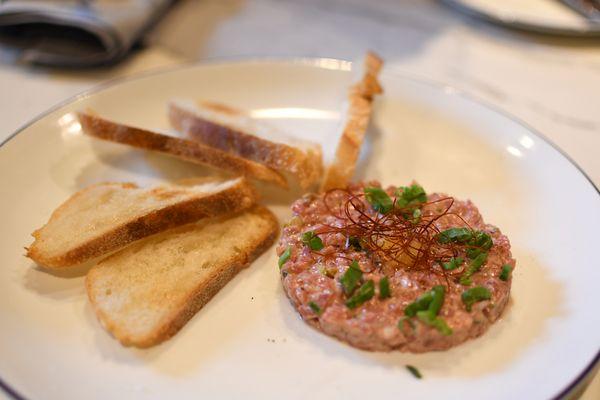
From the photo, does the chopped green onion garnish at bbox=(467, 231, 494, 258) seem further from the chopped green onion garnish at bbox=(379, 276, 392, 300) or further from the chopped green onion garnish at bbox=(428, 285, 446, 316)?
the chopped green onion garnish at bbox=(379, 276, 392, 300)

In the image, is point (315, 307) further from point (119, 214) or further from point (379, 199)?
point (119, 214)

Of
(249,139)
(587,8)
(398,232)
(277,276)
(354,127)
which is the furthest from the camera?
(587,8)

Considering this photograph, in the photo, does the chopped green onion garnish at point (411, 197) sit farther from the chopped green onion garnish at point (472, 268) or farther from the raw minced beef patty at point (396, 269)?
the chopped green onion garnish at point (472, 268)

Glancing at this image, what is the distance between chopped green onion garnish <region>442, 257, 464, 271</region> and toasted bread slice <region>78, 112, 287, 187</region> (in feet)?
3.43

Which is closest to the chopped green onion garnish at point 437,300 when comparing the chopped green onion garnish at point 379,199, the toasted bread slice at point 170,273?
the chopped green onion garnish at point 379,199

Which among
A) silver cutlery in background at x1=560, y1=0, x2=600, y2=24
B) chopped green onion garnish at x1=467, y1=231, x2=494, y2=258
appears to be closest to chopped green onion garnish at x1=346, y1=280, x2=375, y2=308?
chopped green onion garnish at x1=467, y1=231, x2=494, y2=258

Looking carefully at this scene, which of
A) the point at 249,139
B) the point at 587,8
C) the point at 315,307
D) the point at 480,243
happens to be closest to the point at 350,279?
the point at 315,307

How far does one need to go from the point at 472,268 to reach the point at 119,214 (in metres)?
1.71

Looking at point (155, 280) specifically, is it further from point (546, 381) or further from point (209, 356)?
point (546, 381)

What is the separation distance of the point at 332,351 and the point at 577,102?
9.69ft

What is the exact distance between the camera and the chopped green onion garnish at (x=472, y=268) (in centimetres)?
229

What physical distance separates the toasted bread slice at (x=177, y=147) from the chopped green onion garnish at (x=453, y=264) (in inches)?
41.2

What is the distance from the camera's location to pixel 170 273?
255cm

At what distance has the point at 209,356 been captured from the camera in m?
2.27
